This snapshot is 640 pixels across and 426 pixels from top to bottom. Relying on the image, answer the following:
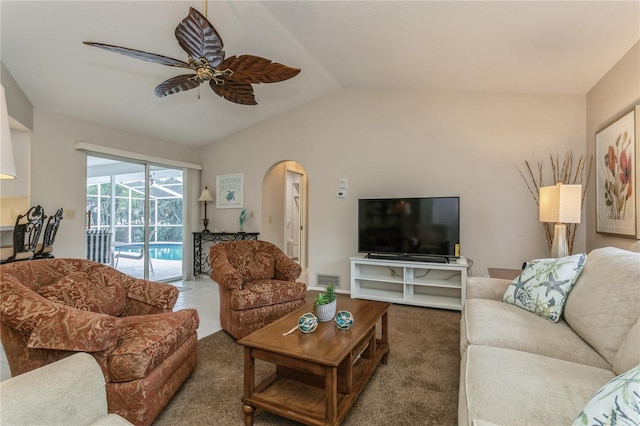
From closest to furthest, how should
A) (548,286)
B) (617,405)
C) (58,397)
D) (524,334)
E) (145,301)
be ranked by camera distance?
(617,405), (58,397), (524,334), (548,286), (145,301)

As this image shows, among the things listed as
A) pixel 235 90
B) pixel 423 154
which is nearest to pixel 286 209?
pixel 423 154

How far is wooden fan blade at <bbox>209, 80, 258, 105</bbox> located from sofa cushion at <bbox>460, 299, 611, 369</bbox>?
2.44m

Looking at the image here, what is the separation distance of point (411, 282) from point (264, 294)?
6.44 feet

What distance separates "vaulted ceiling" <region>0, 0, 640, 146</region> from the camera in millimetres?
2369

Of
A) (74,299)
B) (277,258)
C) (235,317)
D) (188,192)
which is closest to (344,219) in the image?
(277,258)

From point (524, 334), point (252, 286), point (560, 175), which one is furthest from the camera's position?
point (560, 175)

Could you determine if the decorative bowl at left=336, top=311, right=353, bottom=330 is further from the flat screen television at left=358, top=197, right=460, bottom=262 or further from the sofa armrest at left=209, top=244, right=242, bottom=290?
the flat screen television at left=358, top=197, right=460, bottom=262

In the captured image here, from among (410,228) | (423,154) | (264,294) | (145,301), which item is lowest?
(264,294)

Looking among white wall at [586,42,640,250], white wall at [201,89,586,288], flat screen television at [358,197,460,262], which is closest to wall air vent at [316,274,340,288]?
white wall at [201,89,586,288]

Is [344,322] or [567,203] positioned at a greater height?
[567,203]

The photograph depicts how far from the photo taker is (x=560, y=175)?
3.51 meters

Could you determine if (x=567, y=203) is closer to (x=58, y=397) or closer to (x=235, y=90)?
(x=235, y=90)

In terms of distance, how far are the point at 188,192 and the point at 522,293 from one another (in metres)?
5.18

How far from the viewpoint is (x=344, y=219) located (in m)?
4.62
